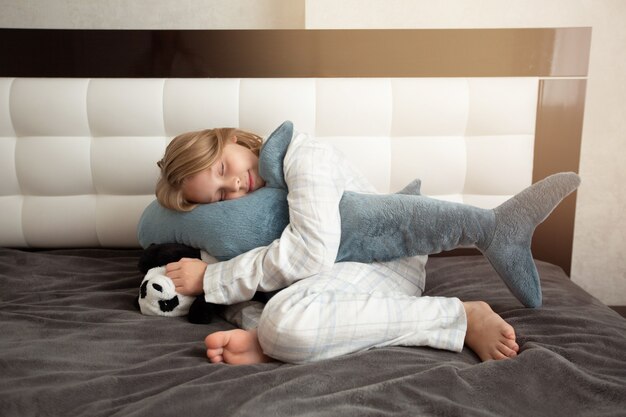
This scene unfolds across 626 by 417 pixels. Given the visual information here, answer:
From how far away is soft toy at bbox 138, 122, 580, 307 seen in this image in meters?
1.17

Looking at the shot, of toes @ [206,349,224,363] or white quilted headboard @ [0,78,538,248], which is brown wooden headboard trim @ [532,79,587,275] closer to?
white quilted headboard @ [0,78,538,248]

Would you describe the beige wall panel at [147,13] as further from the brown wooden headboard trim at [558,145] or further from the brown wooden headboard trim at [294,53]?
the brown wooden headboard trim at [558,145]

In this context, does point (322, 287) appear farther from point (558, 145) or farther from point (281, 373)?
point (558, 145)

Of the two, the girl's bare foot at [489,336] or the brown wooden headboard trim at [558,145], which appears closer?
the girl's bare foot at [489,336]

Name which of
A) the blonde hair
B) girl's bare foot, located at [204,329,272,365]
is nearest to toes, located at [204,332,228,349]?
girl's bare foot, located at [204,329,272,365]

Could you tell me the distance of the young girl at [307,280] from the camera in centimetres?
97

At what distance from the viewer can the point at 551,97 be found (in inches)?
63.8

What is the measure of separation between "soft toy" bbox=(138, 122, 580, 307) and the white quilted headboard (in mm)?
375

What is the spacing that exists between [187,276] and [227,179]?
0.86 ft

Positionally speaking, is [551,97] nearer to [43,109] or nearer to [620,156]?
[620,156]

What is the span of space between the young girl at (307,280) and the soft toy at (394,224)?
0.13 ft

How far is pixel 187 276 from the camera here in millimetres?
1172

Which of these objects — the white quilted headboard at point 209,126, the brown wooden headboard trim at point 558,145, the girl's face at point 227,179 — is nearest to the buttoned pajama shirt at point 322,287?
the girl's face at point 227,179

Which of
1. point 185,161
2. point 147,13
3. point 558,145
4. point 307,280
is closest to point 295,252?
point 307,280
